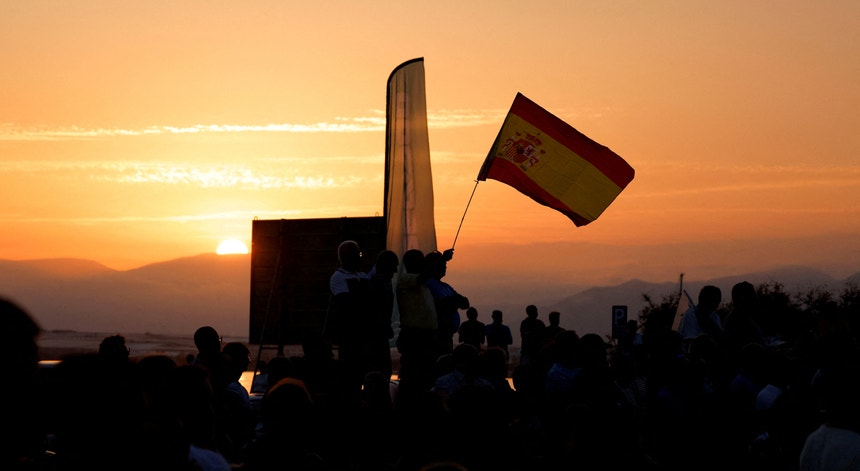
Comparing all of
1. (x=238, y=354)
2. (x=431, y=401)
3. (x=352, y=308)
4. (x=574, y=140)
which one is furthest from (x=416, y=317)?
(x=431, y=401)

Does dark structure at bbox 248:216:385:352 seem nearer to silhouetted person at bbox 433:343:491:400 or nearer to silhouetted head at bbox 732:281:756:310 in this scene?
silhouetted head at bbox 732:281:756:310

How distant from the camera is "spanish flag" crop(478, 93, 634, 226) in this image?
50.9 ft

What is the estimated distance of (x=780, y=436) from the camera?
28.1 ft

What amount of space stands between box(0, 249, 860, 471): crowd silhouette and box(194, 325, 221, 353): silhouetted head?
0.6 inches

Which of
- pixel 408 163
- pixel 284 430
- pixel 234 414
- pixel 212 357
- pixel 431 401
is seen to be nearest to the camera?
pixel 284 430

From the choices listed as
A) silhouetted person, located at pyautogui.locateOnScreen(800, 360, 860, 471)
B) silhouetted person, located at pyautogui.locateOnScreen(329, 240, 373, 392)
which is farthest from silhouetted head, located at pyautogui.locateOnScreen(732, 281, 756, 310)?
silhouetted person, located at pyautogui.locateOnScreen(800, 360, 860, 471)

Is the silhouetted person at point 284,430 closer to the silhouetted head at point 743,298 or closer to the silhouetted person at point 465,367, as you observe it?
the silhouetted person at point 465,367

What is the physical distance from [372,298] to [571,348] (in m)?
2.87

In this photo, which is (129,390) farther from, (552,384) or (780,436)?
(552,384)

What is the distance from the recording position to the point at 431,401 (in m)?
6.86

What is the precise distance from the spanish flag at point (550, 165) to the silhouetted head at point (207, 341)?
637 centimetres

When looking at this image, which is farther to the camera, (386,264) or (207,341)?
(386,264)

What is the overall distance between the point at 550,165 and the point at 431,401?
8.98m

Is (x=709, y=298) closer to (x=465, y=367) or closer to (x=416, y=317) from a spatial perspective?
(x=416, y=317)
